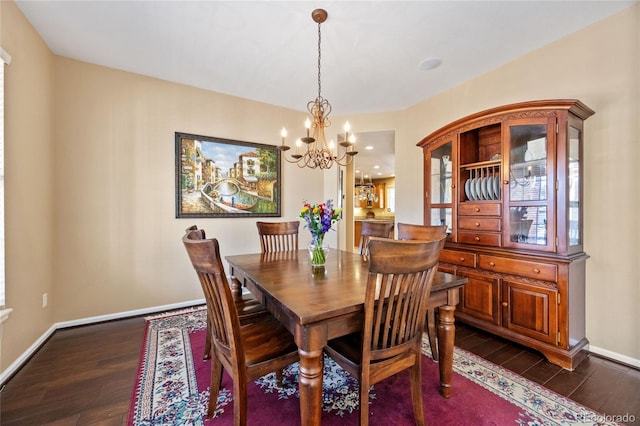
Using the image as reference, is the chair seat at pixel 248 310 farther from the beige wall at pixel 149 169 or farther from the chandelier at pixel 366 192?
the chandelier at pixel 366 192

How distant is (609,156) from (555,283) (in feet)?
3.68

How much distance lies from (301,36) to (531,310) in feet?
9.78

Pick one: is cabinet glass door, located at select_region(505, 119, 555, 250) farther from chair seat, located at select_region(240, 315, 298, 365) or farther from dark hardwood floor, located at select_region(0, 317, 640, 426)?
chair seat, located at select_region(240, 315, 298, 365)

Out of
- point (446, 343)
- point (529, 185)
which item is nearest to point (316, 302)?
point (446, 343)

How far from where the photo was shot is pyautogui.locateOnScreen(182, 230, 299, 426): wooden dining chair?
3.88ft

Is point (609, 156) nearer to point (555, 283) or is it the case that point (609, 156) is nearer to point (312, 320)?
point (555, 283)

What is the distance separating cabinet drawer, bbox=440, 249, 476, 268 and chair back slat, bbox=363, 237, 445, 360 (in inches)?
54.6

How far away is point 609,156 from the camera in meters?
2.14

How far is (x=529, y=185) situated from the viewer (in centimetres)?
227

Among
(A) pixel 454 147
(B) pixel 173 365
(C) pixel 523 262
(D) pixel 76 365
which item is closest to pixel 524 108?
(A) pixel 454 147

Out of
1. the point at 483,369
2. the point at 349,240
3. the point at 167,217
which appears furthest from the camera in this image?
the point at 349,240

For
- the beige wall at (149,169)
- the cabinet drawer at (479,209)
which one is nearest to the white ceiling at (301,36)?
the beige wall at (149,169)

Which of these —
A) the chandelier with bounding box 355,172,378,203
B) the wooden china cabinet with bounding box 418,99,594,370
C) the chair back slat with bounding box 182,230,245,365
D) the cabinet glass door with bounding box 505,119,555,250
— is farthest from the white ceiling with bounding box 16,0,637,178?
the chandelier with bounding box 355,172,378,203

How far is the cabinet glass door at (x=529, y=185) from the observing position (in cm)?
212
